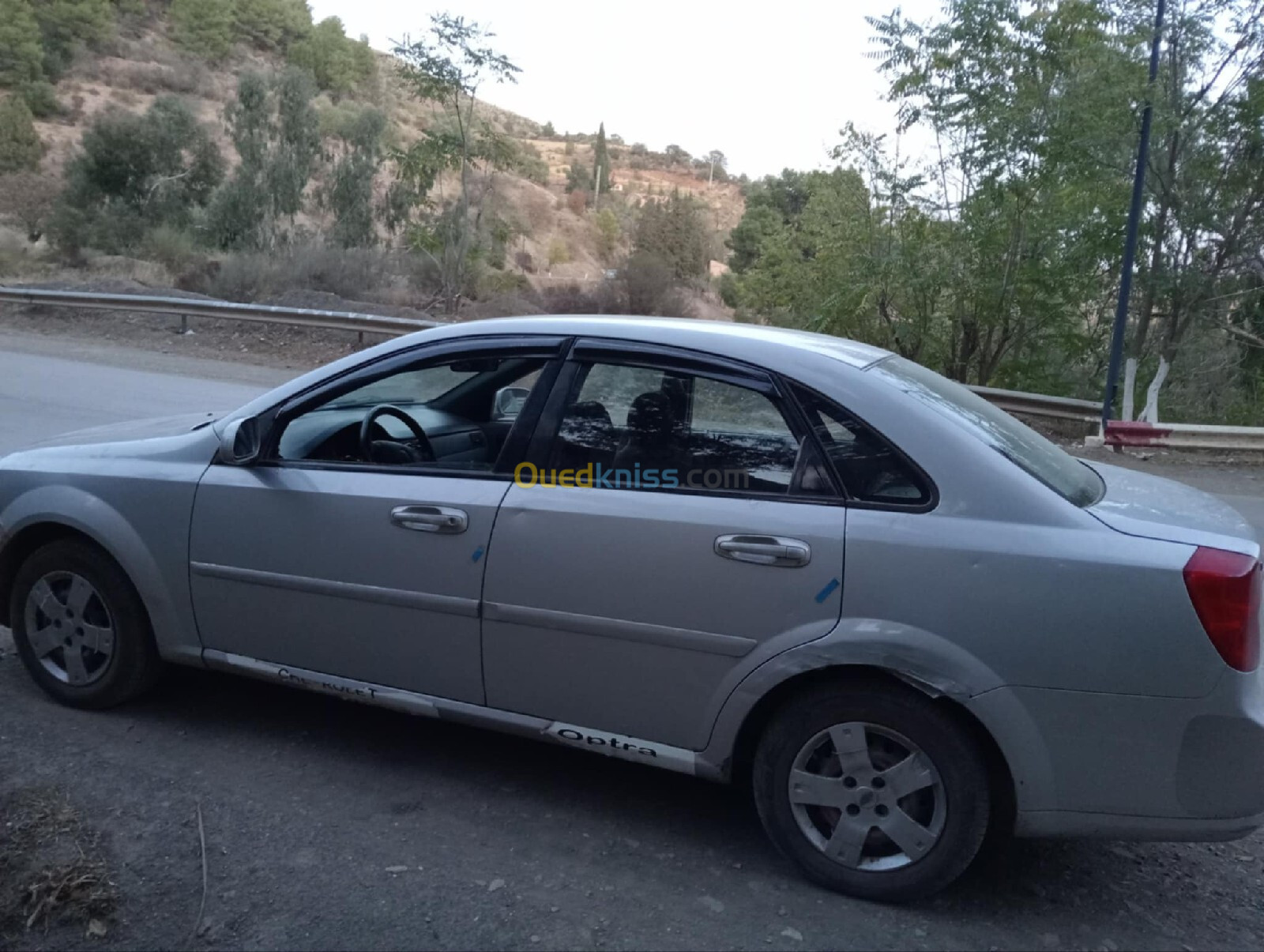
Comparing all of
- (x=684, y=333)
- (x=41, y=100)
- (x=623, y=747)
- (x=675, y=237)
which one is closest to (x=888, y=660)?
(x=623, y=747)

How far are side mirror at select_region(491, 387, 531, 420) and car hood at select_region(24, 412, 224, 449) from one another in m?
1.14

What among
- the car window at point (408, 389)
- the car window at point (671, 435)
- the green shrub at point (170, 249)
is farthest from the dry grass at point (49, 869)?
the green shrub at point (170, 249)

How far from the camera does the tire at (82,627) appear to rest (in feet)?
13.8

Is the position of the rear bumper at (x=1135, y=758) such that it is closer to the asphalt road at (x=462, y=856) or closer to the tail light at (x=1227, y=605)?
the tail light at (x=1227, y=605)

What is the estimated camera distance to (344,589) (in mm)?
3789

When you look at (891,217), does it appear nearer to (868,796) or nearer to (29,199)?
(868,796)

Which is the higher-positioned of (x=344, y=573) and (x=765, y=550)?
(x=765, y=550)

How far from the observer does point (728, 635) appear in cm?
325

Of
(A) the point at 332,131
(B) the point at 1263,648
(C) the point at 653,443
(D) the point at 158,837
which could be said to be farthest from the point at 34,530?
(A) the point at 332,131

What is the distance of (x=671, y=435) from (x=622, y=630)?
625 mm

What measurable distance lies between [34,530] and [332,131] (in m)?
37.5

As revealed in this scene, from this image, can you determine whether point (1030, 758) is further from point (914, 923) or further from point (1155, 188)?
point (1155, 188)

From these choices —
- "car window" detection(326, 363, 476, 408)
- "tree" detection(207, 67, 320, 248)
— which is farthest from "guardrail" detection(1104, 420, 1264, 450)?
"tree" detection(207, 67, 320, 248)

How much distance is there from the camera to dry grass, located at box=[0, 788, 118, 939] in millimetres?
2953
